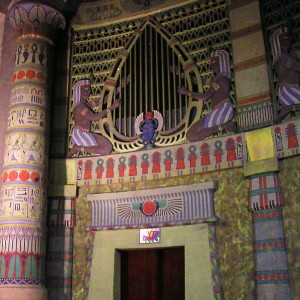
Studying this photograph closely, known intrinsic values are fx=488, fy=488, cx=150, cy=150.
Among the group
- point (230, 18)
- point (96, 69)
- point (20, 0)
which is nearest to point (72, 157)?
point (96, 69)

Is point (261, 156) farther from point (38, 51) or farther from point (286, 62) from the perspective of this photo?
point (38, 51)

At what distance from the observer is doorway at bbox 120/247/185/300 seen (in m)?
7.77

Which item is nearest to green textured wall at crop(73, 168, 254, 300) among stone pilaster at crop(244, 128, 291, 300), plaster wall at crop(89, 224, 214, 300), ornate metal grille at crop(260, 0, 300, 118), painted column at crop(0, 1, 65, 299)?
stone pilaster at crop(244, 128, 291, 300)

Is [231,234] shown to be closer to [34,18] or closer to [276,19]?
[276,19]

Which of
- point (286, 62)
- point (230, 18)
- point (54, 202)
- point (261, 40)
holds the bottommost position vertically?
point (54, 202)

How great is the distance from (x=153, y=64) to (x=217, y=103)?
1584mm

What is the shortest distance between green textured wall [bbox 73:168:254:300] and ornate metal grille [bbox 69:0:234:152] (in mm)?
1114

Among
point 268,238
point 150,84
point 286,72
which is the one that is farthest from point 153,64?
point 268,238

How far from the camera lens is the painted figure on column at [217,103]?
777 centimetres

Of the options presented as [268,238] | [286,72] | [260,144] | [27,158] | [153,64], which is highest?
[153,64]

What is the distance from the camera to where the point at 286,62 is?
24.0 ft

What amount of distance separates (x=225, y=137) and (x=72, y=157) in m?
2.84

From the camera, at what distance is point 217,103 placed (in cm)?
791

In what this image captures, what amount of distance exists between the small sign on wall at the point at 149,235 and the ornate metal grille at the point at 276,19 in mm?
2691
